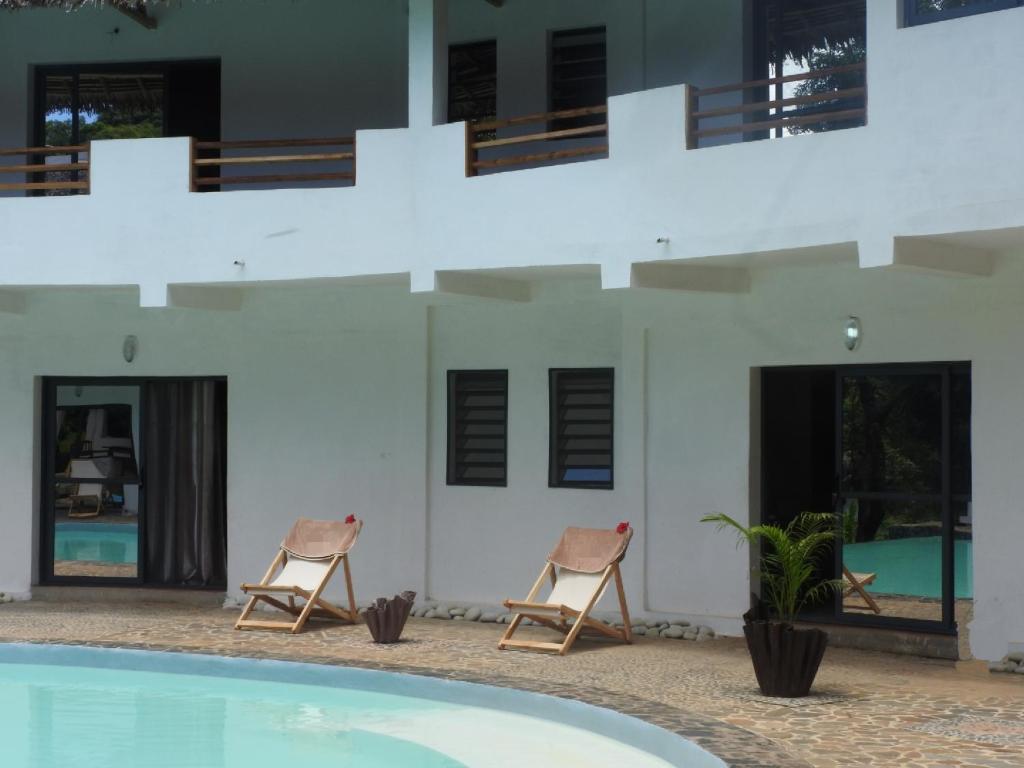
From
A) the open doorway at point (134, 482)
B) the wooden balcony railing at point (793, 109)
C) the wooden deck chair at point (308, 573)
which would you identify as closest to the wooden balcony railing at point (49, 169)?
the open doorway at point (134, 482)

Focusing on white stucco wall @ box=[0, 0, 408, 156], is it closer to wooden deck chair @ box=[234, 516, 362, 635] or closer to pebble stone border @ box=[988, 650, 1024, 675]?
wooden deck chair @ box=[234, 516, 362, 635]

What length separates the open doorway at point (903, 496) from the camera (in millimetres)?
11289

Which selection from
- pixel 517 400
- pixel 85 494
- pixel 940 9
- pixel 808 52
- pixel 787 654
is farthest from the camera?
pixel 85 494

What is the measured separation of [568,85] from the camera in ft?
45.3

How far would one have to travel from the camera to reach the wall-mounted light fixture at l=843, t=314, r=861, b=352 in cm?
1165

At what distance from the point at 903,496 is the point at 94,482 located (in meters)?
8.34

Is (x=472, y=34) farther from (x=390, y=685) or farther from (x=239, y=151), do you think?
(x=390, y=685)

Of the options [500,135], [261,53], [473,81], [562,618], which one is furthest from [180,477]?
[562,618]

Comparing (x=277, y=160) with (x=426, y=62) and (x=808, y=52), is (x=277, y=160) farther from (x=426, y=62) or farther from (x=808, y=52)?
(x=808, y=52)

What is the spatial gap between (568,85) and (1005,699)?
281 inches

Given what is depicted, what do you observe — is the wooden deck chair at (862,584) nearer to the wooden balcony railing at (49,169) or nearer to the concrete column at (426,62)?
the concrete column at (426,62)

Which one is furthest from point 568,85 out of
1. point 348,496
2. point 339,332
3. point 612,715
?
point 612,715

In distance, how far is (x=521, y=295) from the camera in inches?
520

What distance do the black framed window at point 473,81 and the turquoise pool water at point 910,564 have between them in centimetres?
559
